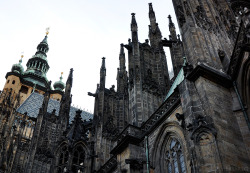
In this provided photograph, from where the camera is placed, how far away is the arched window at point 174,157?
9758 mm

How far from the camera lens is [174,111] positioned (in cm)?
1077

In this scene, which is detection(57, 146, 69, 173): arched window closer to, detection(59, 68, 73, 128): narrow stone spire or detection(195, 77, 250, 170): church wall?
detection(59, 68, 73, 128): narrow stone spire

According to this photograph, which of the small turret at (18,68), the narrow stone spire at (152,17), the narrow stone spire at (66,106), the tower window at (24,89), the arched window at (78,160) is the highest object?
the small turret at (18,68)

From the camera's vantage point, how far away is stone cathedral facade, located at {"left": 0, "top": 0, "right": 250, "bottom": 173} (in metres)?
8.21

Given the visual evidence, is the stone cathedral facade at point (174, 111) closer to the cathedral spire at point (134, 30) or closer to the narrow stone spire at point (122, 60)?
the narrow stone spire at point (122, 60)

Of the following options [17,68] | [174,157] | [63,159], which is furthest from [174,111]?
[17,68]

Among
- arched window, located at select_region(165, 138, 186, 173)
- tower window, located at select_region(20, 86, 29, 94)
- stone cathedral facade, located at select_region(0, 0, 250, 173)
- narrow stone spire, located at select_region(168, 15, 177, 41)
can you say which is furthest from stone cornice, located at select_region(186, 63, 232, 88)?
tower window, located at select_region(20, 86, 29, 94)

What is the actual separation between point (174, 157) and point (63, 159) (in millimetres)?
6796

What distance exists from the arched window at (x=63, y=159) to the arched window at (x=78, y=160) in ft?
1.27

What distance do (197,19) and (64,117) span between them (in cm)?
1061

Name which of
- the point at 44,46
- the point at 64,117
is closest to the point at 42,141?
the point at 64,117

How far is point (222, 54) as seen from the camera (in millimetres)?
10984

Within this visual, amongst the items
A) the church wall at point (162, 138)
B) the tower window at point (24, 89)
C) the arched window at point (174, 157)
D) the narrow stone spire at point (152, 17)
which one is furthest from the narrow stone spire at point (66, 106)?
the tower window at point (24, 89)

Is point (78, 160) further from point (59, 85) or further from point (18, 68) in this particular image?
point (59, 85)
